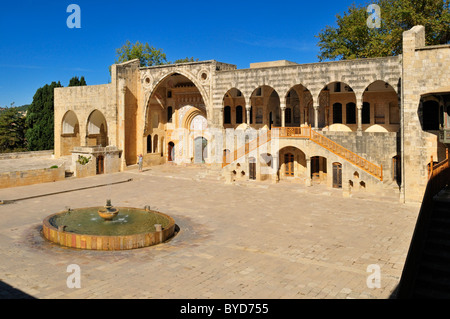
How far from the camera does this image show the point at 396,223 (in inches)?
645

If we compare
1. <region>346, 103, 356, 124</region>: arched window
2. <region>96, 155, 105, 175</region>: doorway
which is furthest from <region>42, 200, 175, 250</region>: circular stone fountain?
<region>346, 103, 356, 124</region>: arched window

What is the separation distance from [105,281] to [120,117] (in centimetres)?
2457

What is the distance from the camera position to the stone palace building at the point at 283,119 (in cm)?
2008

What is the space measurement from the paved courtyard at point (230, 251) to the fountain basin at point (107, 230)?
34 cm

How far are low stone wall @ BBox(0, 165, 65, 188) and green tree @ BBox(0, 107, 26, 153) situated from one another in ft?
90.8

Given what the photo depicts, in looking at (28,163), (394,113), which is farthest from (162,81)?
(394,113)

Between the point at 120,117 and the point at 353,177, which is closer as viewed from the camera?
the point at 353,177

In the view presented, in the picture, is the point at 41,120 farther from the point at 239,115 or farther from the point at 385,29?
the point at 385,29

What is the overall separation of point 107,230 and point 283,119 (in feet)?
52.7

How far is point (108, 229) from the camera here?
1410cm

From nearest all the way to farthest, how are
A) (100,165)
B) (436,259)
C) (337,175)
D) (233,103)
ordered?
(436,259), (337,175), (100,165), (233,103)
